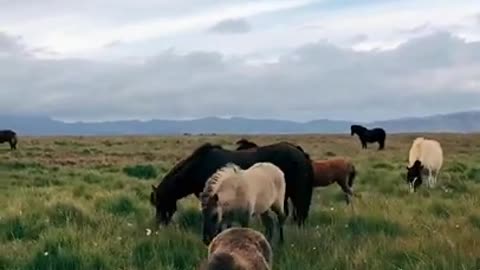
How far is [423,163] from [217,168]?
10740 mm

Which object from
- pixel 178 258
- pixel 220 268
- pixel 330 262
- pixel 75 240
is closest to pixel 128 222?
pixel 75 240

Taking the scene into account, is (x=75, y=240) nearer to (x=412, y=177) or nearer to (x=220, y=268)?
(x=220, y=268)

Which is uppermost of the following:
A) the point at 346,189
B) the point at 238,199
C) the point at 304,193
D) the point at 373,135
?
the point at 373,135

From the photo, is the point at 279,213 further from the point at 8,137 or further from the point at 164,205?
the point at 8,137

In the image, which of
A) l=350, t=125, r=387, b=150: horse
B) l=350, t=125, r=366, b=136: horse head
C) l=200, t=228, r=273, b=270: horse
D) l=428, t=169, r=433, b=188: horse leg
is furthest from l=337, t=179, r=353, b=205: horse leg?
l=350, t=125, r=366, b=136: horse head

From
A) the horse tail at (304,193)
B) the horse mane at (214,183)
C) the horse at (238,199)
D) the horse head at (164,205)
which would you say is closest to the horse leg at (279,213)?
the horse at (238,199)

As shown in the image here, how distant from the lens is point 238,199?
33.3 ft

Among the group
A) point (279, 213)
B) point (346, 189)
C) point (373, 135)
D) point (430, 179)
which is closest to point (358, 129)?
point (373, 135)

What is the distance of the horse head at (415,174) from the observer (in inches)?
790

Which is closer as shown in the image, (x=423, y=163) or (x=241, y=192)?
(x=241, y=192)

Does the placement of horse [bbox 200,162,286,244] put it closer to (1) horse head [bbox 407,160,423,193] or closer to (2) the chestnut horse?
(2) the chestnut horse

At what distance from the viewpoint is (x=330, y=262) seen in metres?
8.53

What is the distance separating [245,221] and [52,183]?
538 inches

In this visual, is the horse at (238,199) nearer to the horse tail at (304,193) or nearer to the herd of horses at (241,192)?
the herd of horses at (241,192)
